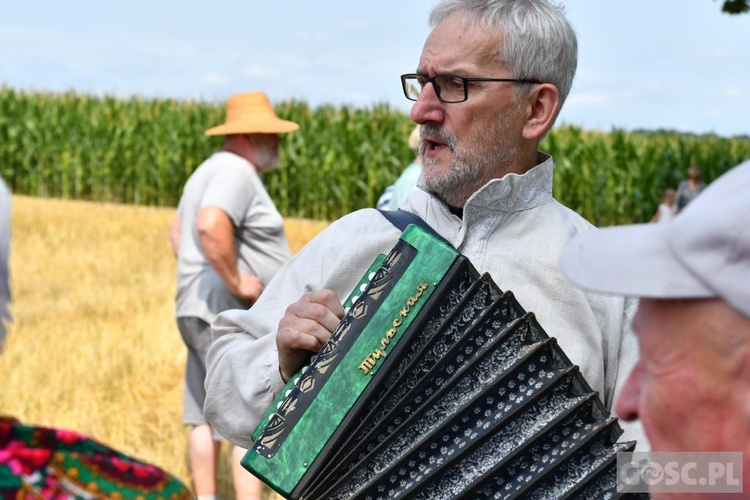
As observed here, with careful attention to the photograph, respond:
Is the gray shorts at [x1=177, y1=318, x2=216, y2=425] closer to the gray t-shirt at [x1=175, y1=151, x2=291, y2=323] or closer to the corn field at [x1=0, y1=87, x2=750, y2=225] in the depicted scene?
the gray t-shirt at [x1=175, y1=151, x2=291, y2=323]

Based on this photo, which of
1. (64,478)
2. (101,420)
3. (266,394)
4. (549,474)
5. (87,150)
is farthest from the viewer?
(87,150)

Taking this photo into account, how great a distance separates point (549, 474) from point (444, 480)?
0.18 meters

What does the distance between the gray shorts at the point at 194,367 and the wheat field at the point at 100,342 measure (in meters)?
0.69

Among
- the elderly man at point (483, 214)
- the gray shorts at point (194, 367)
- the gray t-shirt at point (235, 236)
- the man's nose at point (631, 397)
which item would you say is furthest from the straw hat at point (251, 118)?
the man's nose at point (631, 397)

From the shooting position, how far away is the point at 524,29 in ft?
7.86

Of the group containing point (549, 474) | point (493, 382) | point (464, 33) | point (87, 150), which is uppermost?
point (464, 33)

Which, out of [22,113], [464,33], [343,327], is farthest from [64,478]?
[22,113]

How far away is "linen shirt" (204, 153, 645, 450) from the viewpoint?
7.50 feet

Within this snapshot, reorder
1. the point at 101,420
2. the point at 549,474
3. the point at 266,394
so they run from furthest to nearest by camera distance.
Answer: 1. the point at 101,420
2. the point at 266,394
3. the point at 549,474

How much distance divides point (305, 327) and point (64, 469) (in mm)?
517

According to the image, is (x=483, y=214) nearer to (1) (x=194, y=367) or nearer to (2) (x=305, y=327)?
(2) (x=305, y=327)

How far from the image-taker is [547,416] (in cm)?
184

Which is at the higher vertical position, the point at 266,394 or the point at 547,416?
the point at 547,416

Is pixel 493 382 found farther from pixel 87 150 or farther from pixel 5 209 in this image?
pixel 87 150
